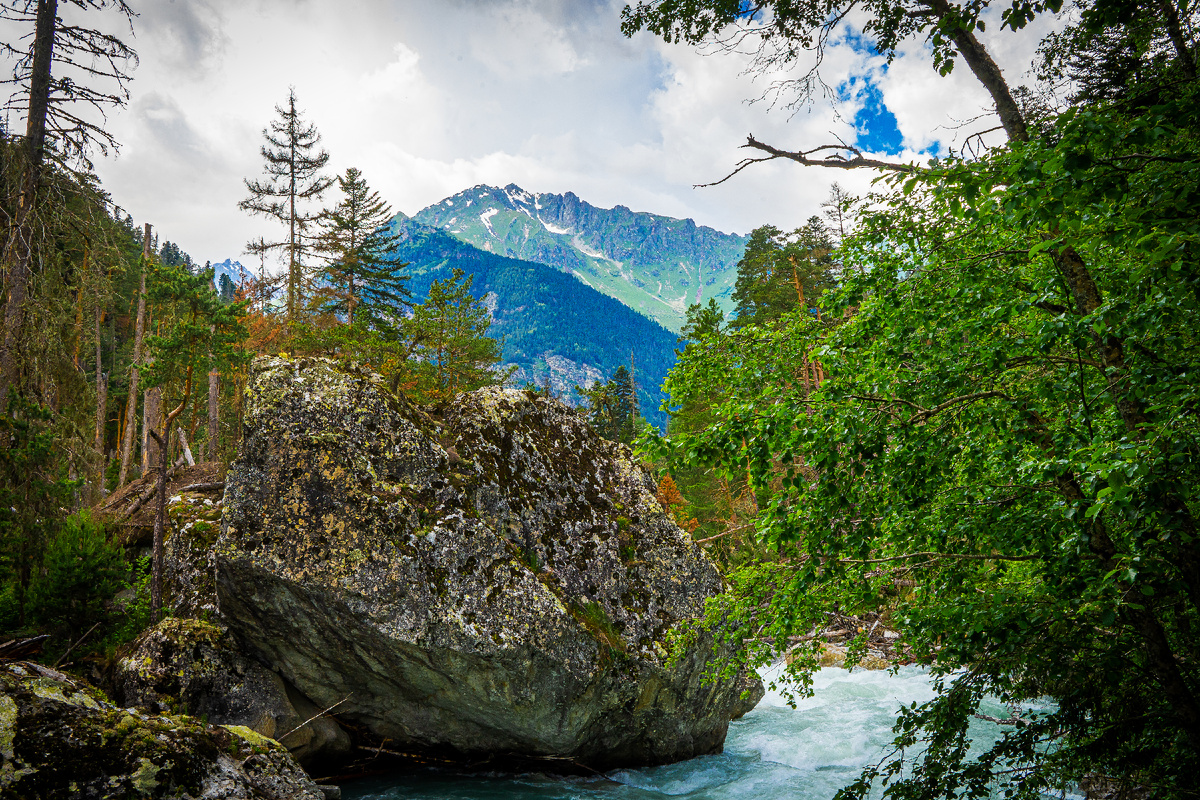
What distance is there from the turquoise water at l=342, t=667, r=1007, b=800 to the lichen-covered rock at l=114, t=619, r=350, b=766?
54.4 inches

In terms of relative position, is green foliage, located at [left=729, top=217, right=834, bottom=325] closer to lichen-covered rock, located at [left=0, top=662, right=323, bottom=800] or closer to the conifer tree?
the conifer tree

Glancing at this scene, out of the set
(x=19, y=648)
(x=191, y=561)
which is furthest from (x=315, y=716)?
(x=191, y=561)

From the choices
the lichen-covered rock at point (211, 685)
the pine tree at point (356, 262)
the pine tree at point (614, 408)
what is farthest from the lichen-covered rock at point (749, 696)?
the pine tree at point (614, 408)

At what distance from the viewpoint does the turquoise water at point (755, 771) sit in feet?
29.2

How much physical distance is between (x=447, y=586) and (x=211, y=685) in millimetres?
3538

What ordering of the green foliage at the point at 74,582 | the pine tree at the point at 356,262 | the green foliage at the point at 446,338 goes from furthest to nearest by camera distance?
the pine tree at the point at 356,262 < the green foliage at the point at 446,338 < the green foliage at the point at 74,582

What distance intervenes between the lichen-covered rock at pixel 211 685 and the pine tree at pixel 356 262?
16936mm

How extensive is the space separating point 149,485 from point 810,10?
1802 cm

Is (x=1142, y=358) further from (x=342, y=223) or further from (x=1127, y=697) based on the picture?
(x=342, y=223)

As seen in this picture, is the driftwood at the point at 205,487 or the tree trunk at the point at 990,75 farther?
the driftwood at the point at 205,487

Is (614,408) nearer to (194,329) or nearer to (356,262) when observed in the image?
(356,262)

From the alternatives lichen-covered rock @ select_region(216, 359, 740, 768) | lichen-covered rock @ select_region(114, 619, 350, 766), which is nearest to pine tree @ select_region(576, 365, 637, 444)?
lichen-covered rock @ select_region(216, 359, 740, 768)

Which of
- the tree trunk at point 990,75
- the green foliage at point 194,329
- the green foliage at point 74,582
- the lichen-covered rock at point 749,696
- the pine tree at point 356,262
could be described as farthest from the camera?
the pine tree at point 356,262

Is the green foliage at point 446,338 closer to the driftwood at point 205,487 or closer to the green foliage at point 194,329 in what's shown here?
the green foliage at point 194,329
